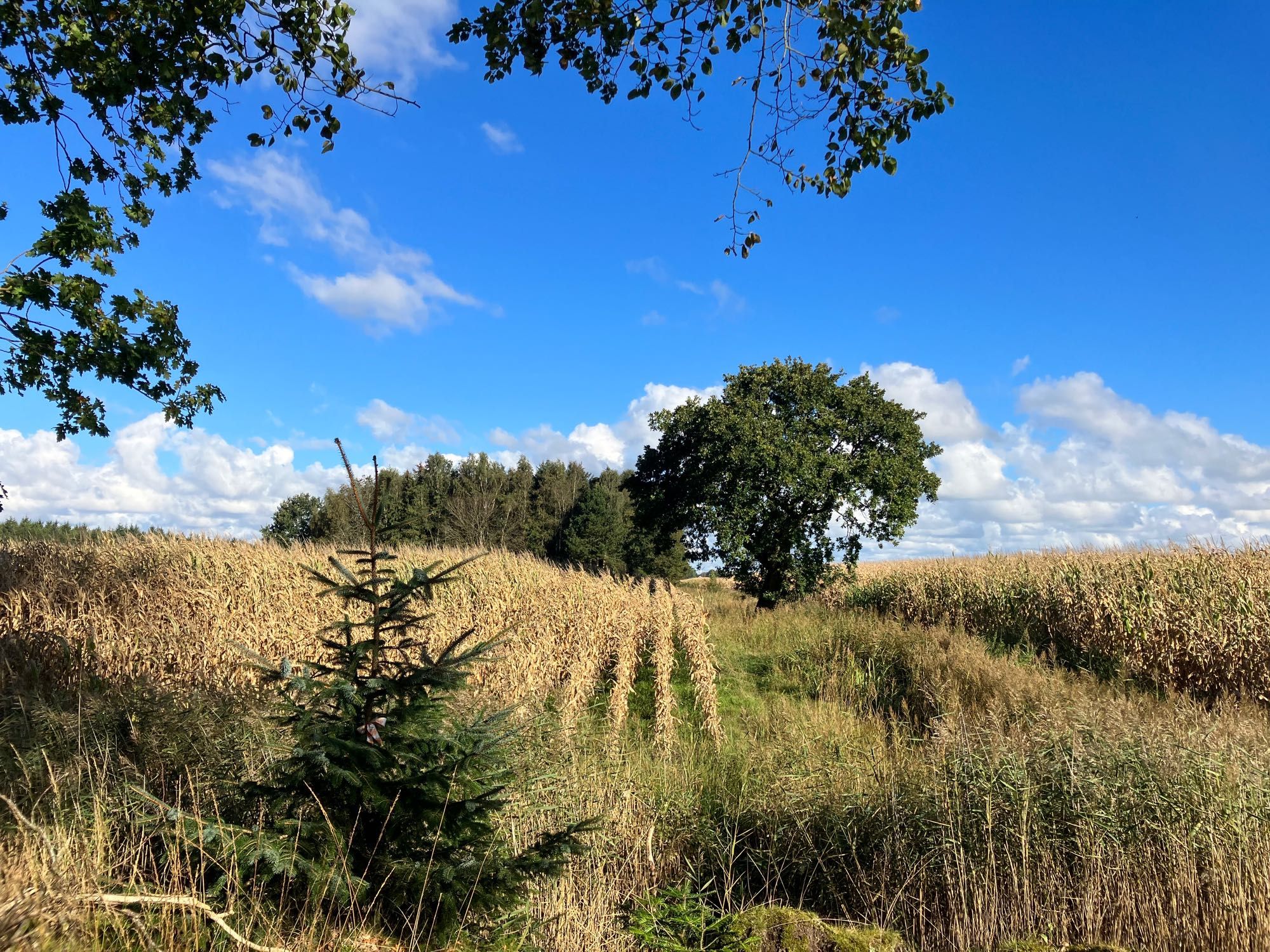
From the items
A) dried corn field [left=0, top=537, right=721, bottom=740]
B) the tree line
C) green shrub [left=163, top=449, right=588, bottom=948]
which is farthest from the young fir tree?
the tree line

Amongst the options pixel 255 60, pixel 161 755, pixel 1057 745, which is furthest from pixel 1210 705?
pixel 255 60

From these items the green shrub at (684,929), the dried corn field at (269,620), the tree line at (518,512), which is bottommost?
the green shrub at (684,929)

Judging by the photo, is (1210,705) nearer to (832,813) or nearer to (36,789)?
(832,813)

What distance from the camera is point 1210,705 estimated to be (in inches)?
495

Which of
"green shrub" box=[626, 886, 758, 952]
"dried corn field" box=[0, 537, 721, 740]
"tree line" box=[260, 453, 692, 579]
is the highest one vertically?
"tree line" box=[260, 453, 692, 579]

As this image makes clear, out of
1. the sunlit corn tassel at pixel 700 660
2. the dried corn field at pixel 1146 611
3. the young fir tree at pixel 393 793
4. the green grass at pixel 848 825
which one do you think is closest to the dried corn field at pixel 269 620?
the sunlit corn tassel at pixel 700 660

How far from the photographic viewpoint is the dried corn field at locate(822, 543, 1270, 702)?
13.1m

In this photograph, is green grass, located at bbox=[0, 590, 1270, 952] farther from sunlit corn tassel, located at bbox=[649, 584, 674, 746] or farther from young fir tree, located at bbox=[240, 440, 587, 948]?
sunlit corn tassel, located at bbox=[649, 584, 674, 746]

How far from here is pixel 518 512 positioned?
5638 centimetres

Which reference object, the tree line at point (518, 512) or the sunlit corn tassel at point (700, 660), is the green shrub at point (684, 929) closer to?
the sunlit corn tassel at point (700, 660)

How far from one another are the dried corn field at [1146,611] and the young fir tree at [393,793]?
551 inches

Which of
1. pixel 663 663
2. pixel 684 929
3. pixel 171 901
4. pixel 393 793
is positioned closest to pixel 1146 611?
pixel 663 663

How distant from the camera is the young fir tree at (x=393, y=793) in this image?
3.10m

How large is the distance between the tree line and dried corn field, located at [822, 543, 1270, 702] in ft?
92.7
